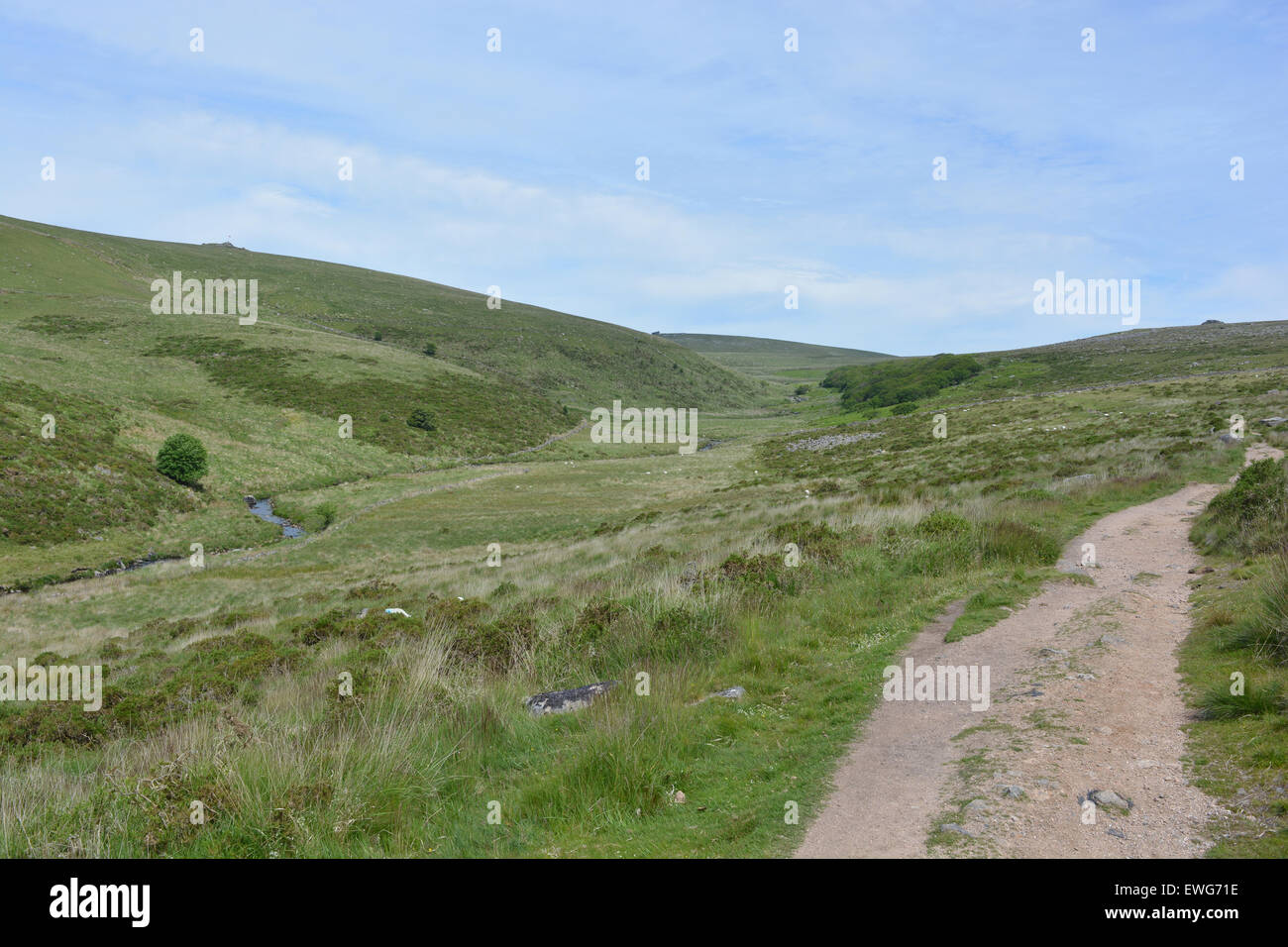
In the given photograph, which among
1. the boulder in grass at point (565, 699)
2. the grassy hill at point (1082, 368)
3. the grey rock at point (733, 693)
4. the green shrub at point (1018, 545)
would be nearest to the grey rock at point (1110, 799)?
the grey rock at point (733, 693)

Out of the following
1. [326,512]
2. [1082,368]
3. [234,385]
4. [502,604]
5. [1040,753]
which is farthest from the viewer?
[1082,368]

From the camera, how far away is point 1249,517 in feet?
38.5

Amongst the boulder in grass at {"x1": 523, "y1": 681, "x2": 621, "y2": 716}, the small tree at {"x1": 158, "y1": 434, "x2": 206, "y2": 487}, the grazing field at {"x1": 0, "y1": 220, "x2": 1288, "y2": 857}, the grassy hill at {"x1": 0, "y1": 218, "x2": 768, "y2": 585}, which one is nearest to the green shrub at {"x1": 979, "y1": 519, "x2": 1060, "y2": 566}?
the grazing field at {"x1": 0, "y1": 220, "x2": 1288, "y2": 857}

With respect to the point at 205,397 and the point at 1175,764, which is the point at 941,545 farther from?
the point at 205,397

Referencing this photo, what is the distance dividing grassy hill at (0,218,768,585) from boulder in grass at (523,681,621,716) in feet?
109

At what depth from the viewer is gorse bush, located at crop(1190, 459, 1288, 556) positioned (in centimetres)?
1059

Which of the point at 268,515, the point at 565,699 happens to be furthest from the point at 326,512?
the point at 565,699

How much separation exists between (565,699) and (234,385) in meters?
71.2

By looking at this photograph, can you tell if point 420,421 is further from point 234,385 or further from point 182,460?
point 182,460

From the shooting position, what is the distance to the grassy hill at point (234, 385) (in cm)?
3809
